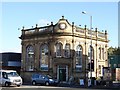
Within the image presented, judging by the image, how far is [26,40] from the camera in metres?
55.9

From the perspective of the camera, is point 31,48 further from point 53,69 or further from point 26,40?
point 53,69

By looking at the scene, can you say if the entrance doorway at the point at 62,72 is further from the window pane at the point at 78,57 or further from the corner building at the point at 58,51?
the window pane at the point at 78,57

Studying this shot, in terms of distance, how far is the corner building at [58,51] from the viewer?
5146 cm

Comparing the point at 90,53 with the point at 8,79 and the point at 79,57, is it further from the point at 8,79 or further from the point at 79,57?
the point at 8,79

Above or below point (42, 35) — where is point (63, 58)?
below

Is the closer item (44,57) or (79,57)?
(44,57)

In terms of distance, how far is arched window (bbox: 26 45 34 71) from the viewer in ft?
180

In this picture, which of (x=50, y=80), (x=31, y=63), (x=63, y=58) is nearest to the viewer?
(x=50, y=80)

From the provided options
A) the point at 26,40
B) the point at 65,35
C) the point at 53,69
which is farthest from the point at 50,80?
the point at 26,40

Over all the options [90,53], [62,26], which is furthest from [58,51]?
[90,53]

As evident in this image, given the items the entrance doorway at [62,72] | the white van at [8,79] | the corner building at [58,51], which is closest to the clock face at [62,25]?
the corner building at [58,51]

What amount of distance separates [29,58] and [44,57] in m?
3.45

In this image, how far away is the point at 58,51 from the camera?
2048 inches

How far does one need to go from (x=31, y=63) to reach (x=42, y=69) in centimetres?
293
